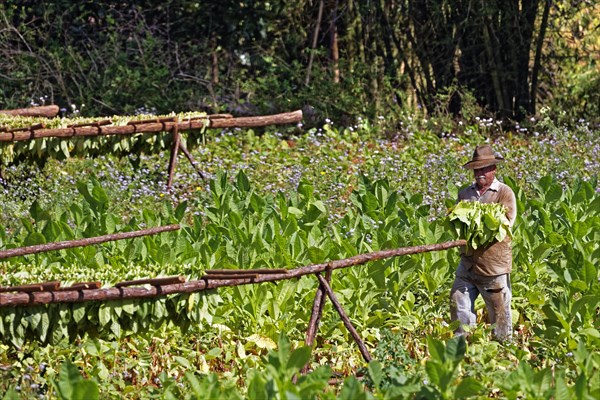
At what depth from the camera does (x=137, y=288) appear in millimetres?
4918

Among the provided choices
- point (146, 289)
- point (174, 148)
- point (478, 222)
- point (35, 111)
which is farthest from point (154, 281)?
point (35, 111)

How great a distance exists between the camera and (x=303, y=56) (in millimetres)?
14727

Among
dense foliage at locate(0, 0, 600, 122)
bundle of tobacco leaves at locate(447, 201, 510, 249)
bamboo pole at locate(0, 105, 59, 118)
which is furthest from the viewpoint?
dense foliage at locate(0, 0, 600, 122)

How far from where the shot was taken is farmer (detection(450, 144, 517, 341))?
6.22m

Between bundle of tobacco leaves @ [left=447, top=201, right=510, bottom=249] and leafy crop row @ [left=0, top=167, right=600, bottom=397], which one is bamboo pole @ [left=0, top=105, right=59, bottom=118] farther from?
bundle of tobacco leaves @ [left=447, top=201, right=510, bottom=249]

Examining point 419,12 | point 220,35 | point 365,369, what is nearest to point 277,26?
point 220,35

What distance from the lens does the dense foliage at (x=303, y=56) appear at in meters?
13.7

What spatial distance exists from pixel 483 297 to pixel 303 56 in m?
8.79

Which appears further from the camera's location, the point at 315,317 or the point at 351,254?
the point at 351,254

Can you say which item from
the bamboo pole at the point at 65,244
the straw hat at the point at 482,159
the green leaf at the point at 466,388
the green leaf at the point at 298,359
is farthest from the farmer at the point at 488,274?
the green leaf at the point at 298,359

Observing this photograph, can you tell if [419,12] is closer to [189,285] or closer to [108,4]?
[108,4]

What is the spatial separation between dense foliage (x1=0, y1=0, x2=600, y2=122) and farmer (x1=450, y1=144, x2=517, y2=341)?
6752 mm

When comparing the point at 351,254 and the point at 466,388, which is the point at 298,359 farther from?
the point at 351,254

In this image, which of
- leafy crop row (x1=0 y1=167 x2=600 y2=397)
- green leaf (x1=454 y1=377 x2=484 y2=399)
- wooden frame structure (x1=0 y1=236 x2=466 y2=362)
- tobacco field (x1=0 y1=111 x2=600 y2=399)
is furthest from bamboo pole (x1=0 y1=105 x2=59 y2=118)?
green leaf (x1=454 y1=377 x2=484 y2=399)
